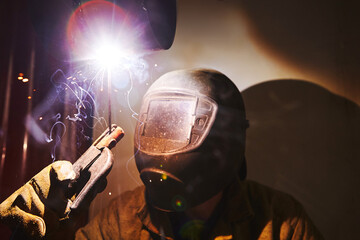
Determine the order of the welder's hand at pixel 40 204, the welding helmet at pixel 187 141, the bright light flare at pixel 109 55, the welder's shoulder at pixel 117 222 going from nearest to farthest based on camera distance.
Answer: the welder's hand at pixel 40 204
the welding helmet at pixel 187 141
the welder's shoulder at pixel 117 222
the bright light flare at pixel 109 55

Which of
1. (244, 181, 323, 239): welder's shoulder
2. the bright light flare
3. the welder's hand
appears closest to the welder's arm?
the welder's hand

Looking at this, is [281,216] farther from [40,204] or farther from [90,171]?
[40,204]

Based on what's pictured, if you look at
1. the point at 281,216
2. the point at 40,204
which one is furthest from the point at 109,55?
the point at 281,216

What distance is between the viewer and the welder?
1.10 m

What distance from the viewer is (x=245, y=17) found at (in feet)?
5.69

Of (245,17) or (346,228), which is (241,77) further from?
(346,228)

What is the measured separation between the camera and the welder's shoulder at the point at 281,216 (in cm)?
120

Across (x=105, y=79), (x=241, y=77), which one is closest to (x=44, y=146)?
(x=105, y=79)

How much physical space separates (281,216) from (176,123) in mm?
754

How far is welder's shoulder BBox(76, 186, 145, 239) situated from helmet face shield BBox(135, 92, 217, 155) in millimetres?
421

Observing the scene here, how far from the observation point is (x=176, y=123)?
118 cm

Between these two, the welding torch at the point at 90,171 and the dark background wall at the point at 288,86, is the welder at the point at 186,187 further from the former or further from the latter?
the dark background wall at the point at 288,86

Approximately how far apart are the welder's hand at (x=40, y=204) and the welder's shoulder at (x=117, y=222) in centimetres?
29

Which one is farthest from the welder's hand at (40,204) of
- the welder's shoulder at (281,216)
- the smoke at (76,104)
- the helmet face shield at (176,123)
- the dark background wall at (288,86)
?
the welder's shoulder at (281,216)
